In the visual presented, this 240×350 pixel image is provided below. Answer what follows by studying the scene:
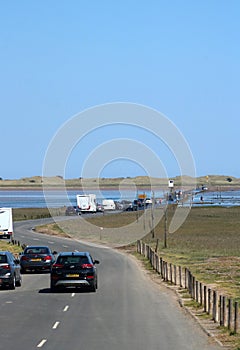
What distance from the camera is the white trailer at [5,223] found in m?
78.2

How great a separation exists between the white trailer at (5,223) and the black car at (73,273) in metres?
45.7

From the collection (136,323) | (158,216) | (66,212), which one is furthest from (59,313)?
(66,212)

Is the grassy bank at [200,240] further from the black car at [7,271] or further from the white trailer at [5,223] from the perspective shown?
the black car at [7,271]

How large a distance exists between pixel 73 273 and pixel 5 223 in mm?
47671

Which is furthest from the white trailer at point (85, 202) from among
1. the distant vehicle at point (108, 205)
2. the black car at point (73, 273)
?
the black car at point (73, 273)

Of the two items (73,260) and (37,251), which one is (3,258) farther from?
(37,251)

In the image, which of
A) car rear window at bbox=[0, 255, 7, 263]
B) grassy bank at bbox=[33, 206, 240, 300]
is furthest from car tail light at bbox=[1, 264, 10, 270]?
grassy bank at bbox=[33, 206, 240, 300]

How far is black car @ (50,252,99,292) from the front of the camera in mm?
32531

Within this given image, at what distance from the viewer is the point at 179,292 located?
33.0 metres

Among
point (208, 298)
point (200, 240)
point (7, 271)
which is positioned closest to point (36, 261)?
point (7, 271)

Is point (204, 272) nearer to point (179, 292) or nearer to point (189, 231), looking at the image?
point (179, 292)

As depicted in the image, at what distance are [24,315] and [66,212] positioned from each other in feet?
340

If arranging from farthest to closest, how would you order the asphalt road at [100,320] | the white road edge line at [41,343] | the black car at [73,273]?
the black car at [73,273] → the asphalt road at [100,320] → the white road edge line at [41,343]

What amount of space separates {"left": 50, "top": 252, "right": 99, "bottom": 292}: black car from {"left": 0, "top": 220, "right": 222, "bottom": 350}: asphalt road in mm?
445
